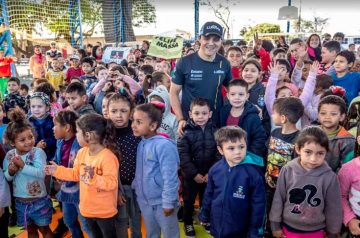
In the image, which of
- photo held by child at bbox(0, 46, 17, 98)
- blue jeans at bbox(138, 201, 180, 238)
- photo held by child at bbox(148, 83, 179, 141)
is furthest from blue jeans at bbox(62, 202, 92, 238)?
photo held by child at bbox(0, 46, 17, 98)

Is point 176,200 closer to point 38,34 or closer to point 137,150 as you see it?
point 137,150

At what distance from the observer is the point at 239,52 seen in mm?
5402

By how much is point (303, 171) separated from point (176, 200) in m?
0.95

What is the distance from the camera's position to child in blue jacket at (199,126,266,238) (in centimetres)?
255

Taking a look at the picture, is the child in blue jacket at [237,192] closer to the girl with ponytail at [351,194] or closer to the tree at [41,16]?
the girl with ponytail at [351,194]

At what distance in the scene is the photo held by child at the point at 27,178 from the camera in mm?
3086

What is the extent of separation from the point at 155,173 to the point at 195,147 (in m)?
0.67

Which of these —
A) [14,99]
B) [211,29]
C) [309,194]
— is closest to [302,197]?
[309,194]

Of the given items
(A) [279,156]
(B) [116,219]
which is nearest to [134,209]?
(B) [116,219]

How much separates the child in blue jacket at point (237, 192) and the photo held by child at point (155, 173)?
13.3 inches

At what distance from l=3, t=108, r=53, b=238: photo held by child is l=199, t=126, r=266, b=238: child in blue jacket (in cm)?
153

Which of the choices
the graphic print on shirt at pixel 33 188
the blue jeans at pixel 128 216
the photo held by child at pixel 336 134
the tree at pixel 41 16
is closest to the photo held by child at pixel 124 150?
the blue jeans at pixel 128 216

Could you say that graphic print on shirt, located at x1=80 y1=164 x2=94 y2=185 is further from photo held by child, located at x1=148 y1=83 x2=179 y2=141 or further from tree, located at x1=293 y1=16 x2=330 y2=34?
tree, located at x1=293 y1=16 x2=330 y2=34

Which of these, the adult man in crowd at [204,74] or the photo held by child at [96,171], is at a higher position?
the adult man in crowd at [204,74]
